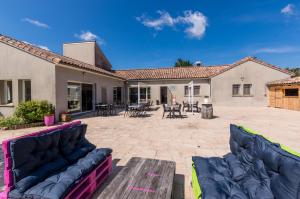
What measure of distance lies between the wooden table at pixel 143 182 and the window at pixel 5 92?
1155cm

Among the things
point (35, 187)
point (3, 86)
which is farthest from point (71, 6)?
point (35, 187)

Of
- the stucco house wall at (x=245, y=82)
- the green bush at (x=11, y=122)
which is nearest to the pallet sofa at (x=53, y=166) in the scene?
the green bush at (x=11, y=122)

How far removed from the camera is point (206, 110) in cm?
1096

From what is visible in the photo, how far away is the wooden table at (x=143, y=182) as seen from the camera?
Answer: 7.14ft

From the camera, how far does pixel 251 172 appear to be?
246 centimetres

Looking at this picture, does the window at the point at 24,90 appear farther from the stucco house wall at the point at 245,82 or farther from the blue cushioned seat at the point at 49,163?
the stucco house wall at the point at 245,82

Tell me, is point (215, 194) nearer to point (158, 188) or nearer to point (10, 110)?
point (158, 188)

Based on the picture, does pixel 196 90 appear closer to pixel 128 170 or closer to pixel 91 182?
pixel 128 170

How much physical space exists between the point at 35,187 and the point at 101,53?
20.6 metres

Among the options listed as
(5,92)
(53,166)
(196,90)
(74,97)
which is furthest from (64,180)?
(196,90)

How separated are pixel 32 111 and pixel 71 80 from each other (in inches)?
125

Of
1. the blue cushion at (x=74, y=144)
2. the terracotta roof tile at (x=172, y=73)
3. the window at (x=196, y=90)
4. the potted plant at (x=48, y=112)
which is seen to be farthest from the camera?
the terracotta roof tile at (x=172, y=73)

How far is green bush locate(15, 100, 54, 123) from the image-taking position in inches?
344

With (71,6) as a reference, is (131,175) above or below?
below
